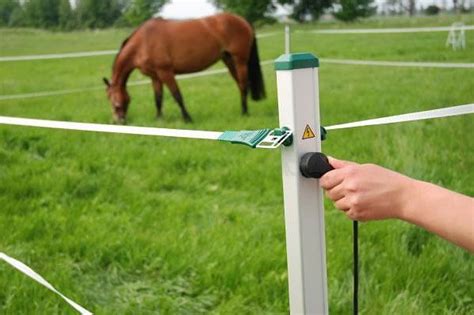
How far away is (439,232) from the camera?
1067mm

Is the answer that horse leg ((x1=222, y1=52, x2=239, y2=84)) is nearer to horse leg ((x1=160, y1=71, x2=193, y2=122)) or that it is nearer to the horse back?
the horse back

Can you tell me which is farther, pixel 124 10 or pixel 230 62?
pixel 124 10

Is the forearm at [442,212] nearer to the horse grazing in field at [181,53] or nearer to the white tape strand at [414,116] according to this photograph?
the white tape strand at [414,116]

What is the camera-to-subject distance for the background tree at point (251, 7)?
2216cm

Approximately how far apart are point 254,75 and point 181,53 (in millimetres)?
1053

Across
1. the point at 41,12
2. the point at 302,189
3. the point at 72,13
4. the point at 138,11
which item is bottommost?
the point at 138,11

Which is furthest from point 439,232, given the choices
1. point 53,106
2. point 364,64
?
point 364,64

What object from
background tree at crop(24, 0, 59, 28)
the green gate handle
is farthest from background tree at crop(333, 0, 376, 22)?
the green gate handle

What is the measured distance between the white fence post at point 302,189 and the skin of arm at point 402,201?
128 millimetres

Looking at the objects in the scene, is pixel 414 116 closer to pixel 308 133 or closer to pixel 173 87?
pixel 308 133

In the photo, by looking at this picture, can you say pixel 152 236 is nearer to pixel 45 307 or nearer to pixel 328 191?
pixel 45 307

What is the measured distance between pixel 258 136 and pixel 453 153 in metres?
3.57

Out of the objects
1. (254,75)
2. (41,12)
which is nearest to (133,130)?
(254,75)

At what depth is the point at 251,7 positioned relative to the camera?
75.8ft
